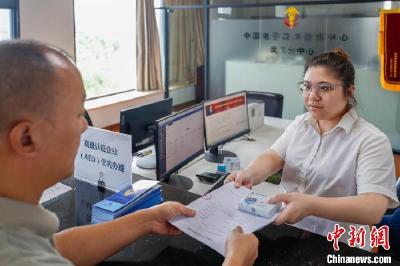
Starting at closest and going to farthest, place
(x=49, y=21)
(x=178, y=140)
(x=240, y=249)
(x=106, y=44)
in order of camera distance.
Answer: (x=240, y=249) < (x=178, y=140) < (x=49, y=21) < (x=106, y=44)

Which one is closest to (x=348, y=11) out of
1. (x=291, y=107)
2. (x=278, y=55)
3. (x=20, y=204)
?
(x=278, y=55)

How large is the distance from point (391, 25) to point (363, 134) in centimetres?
152

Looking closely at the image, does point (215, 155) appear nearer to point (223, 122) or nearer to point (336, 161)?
point (223, 122)

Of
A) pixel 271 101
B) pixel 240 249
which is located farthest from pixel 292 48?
pixel 240 249

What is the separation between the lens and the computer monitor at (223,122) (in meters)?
2.27

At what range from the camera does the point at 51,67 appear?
2.07 feet

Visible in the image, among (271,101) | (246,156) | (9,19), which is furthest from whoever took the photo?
(9,19)

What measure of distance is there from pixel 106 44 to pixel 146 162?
10.7 feet

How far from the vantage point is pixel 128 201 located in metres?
1.19

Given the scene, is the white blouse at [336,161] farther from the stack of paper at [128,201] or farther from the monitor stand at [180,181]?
the stack of paper at [128,201]

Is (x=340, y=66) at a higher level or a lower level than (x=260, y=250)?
higher

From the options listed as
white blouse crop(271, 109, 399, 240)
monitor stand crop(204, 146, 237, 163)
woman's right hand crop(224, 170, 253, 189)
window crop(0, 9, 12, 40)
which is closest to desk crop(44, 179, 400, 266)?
woman's right hand crop(224, 170, 253, 189)

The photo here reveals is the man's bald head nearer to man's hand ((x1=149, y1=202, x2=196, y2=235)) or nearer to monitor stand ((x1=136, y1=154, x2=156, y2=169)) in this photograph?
man's hand ((x1=149, y1=202, x2=196, y2=235))

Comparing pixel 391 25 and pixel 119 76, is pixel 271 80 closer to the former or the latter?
pixel 119 76
